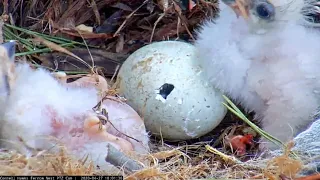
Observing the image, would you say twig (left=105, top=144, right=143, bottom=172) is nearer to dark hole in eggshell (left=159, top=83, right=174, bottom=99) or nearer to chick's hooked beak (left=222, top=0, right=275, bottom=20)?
dark hole in eggshell (left=159, top=83, right=174, bottom=99)

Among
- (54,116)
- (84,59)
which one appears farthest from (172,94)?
(84,59)

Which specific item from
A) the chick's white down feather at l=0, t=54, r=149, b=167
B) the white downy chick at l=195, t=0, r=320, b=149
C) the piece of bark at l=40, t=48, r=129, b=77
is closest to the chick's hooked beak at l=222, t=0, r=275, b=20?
the white downy chick at l=195, t=0, r=320, b=149

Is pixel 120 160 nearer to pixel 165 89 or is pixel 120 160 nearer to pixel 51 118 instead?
pixel 51 118

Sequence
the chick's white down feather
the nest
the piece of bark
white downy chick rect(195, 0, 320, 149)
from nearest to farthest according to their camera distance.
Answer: the chick's white down feather → white downy chick rect(195, 0, 320, 149) → the nest → the piece of bark

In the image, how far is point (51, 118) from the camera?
5.89ft

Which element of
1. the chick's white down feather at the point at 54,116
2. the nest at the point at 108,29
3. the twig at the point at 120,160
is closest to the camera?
the twig at the point at 120,160

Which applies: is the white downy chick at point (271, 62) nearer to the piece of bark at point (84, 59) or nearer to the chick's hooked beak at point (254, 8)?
the chick's hooked beak at point (254, 8)

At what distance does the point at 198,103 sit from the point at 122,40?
0.68m

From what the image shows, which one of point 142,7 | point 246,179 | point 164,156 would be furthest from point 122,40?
point 246,179

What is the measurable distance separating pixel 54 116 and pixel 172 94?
1.49 feet

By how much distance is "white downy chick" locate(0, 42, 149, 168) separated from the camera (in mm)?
1741

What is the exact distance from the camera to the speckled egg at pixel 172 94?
208 centimetres

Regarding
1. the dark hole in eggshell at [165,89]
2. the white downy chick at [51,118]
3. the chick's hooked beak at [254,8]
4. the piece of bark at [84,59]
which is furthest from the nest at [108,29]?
the chick's hooked beak at [254,8]

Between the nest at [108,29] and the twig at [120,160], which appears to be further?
the nest at [108,29]
